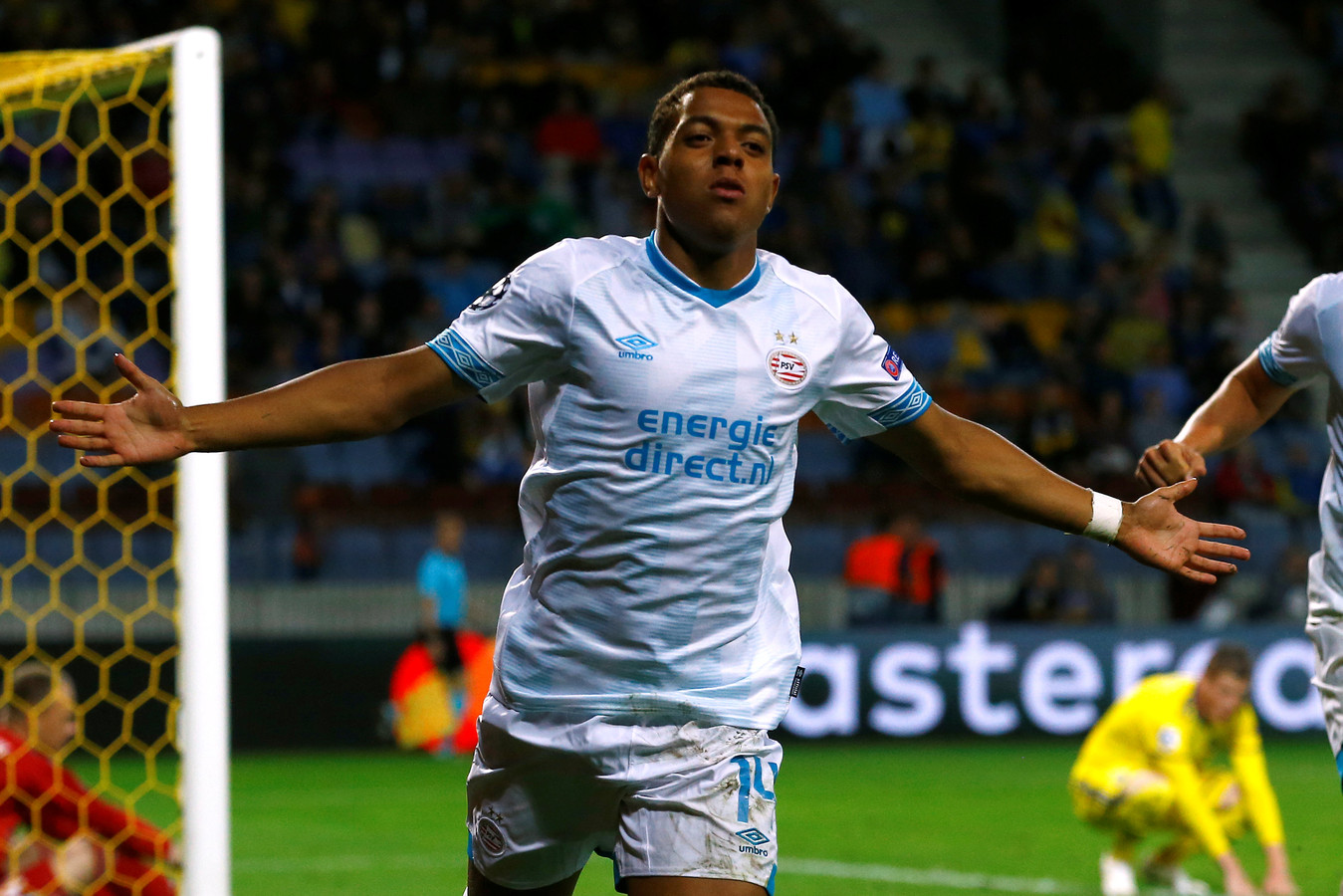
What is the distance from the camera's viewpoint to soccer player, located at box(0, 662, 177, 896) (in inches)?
230

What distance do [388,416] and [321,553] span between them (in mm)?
9785

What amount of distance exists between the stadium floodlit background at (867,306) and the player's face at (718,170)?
4.84m

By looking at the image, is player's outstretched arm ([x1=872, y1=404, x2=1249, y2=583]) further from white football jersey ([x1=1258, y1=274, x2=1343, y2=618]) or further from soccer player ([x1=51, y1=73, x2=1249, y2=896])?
white football jersey ([x1=1258, y1=274, x2=1343, y2=618])

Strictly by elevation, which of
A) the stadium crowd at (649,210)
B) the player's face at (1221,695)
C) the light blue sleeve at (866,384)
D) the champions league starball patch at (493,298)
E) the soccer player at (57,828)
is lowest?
the soccer player at (57,828)

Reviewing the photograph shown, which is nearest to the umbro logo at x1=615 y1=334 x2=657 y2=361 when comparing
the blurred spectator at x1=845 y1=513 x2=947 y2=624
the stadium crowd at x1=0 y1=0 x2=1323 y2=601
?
the stadium crowd at x1=0 y1=0 x2=1323 y2=601

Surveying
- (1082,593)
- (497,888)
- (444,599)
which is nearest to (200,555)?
(497,888)

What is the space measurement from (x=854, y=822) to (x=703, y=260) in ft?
21.9

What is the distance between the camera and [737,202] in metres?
3.40

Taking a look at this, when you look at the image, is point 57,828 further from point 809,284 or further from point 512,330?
point 809,284

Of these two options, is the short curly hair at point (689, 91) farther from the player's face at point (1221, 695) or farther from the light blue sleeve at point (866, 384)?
the player's face at point (1221, 695)

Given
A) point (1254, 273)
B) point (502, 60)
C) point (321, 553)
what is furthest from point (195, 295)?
point (1254, 273)

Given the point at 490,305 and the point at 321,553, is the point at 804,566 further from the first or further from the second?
the point at 490,305

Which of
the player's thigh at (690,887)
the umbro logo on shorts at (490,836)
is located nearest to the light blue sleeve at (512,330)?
the umbro logo on shorts at (490,836)

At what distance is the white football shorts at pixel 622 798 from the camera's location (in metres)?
3.38
